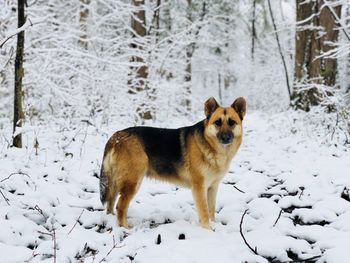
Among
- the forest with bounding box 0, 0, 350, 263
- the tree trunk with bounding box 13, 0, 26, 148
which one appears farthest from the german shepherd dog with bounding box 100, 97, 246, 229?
the tree trunk with bounding box 13, 0, 26, 148

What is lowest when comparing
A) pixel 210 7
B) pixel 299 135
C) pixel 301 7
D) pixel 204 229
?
pixel 204 229

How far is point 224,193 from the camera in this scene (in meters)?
5.59

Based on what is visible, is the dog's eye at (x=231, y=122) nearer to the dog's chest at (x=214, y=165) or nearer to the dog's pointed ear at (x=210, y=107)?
the dog's pointed ear at (x=210, y=107)

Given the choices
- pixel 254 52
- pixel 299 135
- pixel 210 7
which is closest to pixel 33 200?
pixel 299 135

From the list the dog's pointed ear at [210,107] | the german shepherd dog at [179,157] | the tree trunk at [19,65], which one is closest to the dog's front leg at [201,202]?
the german shepherd dog at [179,157]

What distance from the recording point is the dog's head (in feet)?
14.4

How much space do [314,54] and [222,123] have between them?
29.4 ft

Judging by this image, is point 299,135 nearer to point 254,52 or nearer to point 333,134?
point 333,134

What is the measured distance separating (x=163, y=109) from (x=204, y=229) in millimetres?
9072

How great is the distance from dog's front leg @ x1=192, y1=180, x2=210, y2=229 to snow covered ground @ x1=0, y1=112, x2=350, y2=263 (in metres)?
0.18

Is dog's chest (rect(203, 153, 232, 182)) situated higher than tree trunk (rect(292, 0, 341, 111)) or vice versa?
tree trunk (rect(292, 0, 341, 111))

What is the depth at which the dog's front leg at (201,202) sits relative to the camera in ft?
14.5

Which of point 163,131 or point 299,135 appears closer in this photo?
point 163,131

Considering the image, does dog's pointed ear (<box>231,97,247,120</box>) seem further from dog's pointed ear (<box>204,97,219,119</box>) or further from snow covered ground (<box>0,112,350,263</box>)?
snow covered ground (<box>0,112,350,263</box>)
